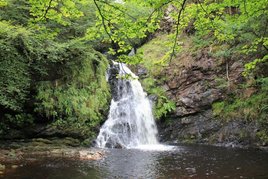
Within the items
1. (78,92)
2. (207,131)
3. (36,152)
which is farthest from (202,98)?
(36,152)

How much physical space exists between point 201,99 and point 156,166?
23.6 ft

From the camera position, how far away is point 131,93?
52.5 ft

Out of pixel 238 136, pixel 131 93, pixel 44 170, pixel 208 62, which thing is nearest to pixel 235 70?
pixel 208 62

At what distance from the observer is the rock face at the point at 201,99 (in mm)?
13656

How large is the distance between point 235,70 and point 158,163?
27.0ft

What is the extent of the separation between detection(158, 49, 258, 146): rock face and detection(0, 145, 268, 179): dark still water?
2680 millimetres

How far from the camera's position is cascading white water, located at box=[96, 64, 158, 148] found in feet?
44.2

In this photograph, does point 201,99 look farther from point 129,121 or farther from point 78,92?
point 78,92

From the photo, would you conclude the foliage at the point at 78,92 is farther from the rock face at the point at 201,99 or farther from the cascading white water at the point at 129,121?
the rock face at the point at 201,99

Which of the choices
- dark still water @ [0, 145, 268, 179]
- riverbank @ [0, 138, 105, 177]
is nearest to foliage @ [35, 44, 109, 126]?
riverbank @ [0, 138, 105, 177]

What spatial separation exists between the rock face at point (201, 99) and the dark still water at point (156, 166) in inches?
105

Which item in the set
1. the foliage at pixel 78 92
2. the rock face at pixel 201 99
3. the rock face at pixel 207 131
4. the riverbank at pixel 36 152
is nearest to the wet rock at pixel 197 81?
the rock face at pixel 201 99

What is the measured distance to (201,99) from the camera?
597 inches

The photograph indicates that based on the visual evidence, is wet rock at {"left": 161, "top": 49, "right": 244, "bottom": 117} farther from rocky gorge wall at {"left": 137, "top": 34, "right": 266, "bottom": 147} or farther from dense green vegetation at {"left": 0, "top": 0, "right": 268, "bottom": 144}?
dense green vegetation at {"left": 0, "top": 0, "right": 268, "bottom": 144}
